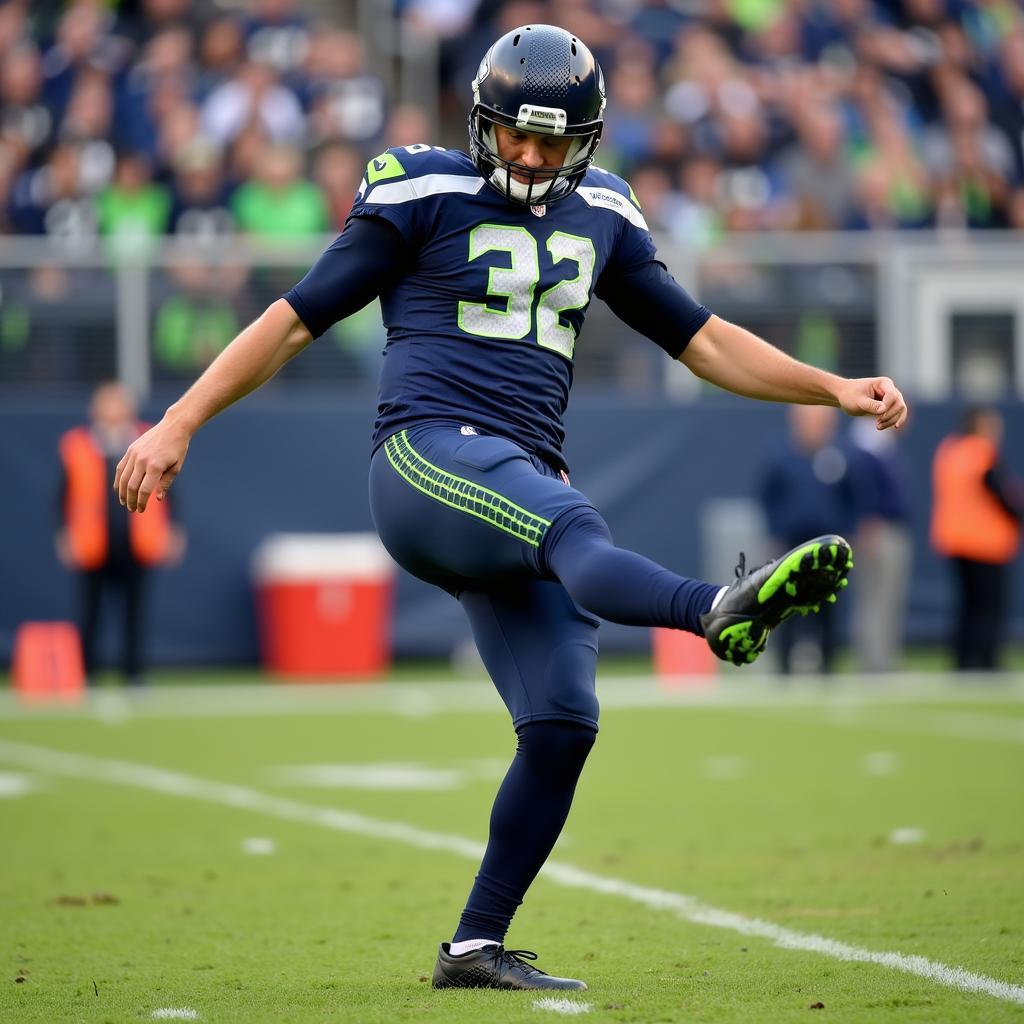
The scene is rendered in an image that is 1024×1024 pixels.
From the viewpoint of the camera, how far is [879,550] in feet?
47.9

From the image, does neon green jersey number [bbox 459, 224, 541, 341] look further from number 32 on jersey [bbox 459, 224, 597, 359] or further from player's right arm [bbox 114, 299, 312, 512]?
player's right arm [bbox 114, 299, 312, 512]

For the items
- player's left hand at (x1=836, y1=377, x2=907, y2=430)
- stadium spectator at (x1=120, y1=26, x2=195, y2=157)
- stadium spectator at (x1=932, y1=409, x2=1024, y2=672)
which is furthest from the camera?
stadium spectator at (x1=120, y1=26, x2=195, y2=157)

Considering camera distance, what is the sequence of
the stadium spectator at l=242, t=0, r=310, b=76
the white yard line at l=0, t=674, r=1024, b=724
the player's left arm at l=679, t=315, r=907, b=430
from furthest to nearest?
the stadium spectator at l=242, t=0, r=310, b=76
the white yard line at l=0, t=674, r=1024, b=724
the player's left arm at l=679, t=315, r=907, b=430

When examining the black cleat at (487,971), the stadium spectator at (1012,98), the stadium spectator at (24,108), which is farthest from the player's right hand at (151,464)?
the stadium spectator at (1012,98)

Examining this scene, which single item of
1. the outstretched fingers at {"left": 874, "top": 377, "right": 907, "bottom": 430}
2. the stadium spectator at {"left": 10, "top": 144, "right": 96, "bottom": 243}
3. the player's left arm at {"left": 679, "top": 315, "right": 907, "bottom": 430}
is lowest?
the outstretched fingers at {"left": 874, "top": 377, "right": 907, "bottom": 430}

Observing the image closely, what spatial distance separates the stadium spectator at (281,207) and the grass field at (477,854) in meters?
5.06

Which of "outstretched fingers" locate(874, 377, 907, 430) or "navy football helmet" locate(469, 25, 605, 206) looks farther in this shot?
"outstretched fingers" locate(874, 377, 907, 430)

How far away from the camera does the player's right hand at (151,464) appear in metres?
4.02

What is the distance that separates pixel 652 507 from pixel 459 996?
1241cm

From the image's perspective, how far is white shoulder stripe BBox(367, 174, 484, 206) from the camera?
422 cm

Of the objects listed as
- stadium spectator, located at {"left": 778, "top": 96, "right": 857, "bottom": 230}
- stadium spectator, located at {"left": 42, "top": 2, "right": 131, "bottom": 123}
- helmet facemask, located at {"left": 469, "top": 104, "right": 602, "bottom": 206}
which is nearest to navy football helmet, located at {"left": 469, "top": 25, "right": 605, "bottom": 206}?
helmet facemask, located at {"left": 469, "top": 104, "right": 602, "bottom": 206}

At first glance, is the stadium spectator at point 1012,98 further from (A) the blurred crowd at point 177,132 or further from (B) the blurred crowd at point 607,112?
(A) the blurred crowd at point 177,132

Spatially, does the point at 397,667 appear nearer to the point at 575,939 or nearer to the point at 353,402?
the point at 353,402

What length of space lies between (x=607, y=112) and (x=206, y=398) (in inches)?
498
